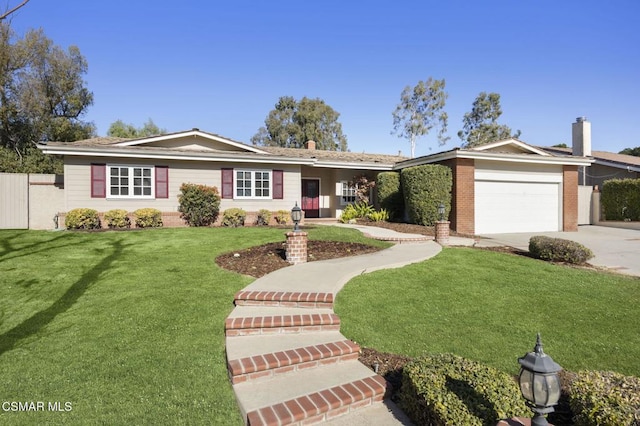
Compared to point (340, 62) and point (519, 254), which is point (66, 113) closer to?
point (340, 62)

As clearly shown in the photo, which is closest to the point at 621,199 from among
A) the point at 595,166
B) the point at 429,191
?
the point at 595,166

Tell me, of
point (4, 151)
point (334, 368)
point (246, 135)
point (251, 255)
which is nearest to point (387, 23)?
point (251, 255)

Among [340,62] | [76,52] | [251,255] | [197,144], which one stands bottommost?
[251,255]

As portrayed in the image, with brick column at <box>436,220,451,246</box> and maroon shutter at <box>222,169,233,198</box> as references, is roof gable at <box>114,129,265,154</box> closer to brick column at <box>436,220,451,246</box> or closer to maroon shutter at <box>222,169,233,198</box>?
maroon shutter at <box>222,169,233,198</box>

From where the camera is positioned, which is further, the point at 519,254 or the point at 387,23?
the point at 387,23

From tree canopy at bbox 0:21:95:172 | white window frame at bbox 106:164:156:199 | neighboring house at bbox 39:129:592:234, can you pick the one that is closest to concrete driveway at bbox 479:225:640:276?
neighboring house at bbox 39:129:592:234

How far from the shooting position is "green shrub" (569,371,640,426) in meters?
2.31

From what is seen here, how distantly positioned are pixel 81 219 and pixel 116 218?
1.09 meters

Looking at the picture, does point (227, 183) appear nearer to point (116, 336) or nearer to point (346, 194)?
point (346, 194)

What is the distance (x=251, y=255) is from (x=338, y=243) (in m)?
2.70

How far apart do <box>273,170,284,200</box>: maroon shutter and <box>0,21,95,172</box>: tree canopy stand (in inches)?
819

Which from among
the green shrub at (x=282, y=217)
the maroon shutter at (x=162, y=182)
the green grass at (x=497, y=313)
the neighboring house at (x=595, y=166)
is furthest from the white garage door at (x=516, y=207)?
the maroon shutter at (x=162, y=182)

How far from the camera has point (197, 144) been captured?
1566cm

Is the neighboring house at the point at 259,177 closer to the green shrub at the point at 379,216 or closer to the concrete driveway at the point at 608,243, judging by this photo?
the concrete driveway at the point at 608,243
